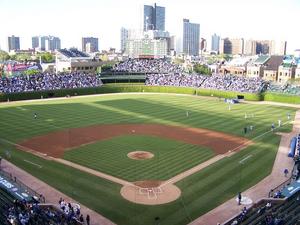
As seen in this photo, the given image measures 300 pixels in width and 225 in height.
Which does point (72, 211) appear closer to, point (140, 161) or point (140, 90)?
point (140, 161)

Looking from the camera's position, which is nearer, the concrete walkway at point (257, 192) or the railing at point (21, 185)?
the concrete walkway at point (257, 192)

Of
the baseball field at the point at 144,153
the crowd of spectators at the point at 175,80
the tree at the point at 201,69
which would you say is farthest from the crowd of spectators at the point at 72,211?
the tree at the point at 201,69

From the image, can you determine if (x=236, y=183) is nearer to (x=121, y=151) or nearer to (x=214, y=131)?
(x=121, y=151)

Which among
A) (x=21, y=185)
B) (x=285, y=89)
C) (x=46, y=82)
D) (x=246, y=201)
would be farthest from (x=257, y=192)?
(x=46, y=82)

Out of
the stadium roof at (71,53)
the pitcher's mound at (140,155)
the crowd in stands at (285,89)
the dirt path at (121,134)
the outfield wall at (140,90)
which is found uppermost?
the stadium roof at (71,53)

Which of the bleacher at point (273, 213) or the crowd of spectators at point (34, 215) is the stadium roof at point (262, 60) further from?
the crowd of spectators at point (34, 215)
